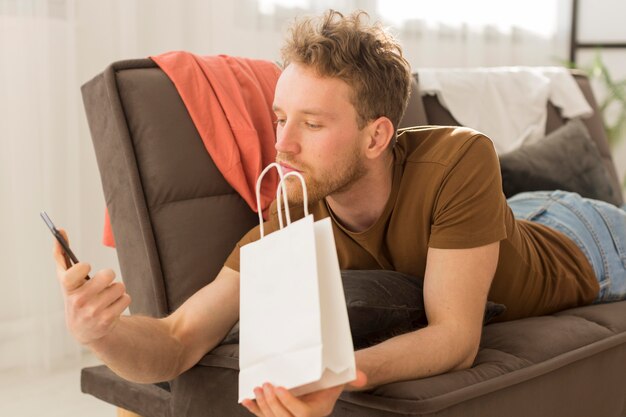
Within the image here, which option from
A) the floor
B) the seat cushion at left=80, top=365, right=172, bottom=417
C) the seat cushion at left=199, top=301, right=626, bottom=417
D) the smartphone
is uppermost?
the smartphone

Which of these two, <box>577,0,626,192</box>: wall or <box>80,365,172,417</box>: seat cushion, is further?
<box>577,0,626,192</box>: wall

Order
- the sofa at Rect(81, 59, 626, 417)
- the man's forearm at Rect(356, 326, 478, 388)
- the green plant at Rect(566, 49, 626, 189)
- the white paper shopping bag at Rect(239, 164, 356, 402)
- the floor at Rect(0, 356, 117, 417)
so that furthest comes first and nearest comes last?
the green plant at Rect(566, 49, 626, 189) → the floor at Rect(0, 356, 117, 417) → the sofa at Rect(81, 59, 626, 417) → the man's forearm at Rect(356, 326, 478, 388) → the white paper shopping bag at Rect(239, 164, 356, 402)

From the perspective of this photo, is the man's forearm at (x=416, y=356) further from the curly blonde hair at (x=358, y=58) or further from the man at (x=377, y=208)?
the curly blonde hair at (x=358, y=58)

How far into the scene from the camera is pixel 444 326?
4.69ft

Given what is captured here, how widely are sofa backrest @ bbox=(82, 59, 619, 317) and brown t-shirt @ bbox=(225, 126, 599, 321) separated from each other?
16cm

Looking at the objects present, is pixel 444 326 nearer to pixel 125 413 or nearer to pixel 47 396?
pixel 125 413

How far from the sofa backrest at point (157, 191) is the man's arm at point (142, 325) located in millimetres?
150

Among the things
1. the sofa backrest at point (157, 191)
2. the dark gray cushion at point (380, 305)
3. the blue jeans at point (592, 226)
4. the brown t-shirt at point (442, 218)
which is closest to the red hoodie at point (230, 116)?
the sofa backrest at point (157, 191)

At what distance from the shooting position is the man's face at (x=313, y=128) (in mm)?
1484

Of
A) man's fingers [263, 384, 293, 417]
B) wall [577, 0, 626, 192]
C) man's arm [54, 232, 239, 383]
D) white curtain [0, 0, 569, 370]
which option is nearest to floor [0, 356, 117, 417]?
white curtain [0, 0, 569, 370]

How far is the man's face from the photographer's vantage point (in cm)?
148

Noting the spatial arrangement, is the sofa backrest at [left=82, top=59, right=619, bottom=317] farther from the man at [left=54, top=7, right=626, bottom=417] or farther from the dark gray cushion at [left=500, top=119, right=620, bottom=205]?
the dark gray cushion at [left=500, top=119, right=620, bottom=205]

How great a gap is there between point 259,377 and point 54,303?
5.87 ft

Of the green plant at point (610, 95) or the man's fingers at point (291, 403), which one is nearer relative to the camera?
the man's fingers at point (291, 403)
